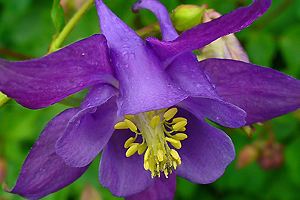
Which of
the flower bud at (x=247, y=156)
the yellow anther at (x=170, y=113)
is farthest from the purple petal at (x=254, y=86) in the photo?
the flower bud at (x=247, y=156)

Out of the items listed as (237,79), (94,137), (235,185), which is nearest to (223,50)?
(237,79)

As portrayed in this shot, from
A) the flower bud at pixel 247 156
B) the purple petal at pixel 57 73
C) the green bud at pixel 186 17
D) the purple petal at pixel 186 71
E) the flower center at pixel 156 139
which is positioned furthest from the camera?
the flower bud at pixel 247 156

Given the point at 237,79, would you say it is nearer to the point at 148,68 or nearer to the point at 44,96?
the point at 148,68

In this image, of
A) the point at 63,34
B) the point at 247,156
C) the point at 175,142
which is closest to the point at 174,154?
the point at 175,142

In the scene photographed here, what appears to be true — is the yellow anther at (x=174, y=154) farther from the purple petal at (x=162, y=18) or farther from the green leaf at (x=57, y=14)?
the green leaf at (x=57, y=14)

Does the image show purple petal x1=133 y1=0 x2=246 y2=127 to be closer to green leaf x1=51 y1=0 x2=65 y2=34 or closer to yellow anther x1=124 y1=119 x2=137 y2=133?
yellow anther x1=124 y1=119 x2=137 y2=133

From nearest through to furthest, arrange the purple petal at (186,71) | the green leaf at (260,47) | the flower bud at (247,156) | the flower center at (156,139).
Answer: the purple petal at (186,71)
the flower center at (156,139)
the flower bud at (247,156)
the green leaf at (260,47)

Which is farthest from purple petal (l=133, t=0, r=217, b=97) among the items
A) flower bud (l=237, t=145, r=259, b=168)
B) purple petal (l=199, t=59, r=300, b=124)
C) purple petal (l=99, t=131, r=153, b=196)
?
flower bud (l=237, t=145, r=259, b=168)
